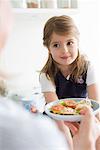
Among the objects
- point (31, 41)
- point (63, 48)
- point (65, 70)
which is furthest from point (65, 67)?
point (31, 41)

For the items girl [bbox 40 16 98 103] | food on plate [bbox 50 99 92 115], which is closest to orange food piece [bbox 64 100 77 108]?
food on plate [bbox 50 99 92 115]

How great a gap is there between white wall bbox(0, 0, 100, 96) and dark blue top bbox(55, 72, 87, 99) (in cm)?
58

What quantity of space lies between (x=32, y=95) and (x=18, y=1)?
608mm

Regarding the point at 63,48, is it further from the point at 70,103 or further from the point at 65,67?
the point at 70,103

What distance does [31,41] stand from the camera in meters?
2.03

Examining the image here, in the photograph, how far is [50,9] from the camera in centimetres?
179

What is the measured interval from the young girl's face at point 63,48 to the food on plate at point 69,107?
10.6 inches

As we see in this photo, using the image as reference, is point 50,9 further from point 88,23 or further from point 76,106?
point 76,106

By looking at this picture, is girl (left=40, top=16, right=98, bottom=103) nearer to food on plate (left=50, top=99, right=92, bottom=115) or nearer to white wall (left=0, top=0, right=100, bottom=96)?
food on plate (left=50, top=99, right=92, bottom=115)

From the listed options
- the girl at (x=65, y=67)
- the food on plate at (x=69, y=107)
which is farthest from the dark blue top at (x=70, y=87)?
the food on plate at (x=69, y=107)

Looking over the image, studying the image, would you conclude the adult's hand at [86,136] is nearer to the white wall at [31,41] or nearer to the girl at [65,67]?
the girl at [65,67]

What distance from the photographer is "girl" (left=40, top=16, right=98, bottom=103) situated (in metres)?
1.32

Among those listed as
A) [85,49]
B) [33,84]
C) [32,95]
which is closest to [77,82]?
[32,95]

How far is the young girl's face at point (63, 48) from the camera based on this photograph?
1306 millimetres
